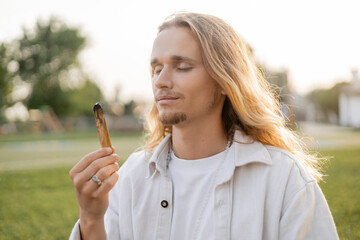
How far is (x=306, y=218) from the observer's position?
2.11m

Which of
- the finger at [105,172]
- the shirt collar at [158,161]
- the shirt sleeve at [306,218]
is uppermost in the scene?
the finger at [105,172]

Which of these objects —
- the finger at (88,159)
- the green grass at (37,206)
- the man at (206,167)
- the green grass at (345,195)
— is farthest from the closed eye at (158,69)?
→ the green grass at (37,206)

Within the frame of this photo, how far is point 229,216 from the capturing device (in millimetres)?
2164

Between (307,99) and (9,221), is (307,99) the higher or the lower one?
the lower one

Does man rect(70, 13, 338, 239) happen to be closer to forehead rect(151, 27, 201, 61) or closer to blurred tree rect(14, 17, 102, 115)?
forehead rect(151, 27, 201, 61)

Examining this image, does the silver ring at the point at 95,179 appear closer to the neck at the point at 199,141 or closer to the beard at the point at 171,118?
the beard at the point at 171,118

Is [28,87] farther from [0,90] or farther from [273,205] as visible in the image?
[273,205]

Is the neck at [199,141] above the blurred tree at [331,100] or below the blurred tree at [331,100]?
above

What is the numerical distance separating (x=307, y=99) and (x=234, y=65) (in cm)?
9643

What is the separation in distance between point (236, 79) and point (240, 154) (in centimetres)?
56

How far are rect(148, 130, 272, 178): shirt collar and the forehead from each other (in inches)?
24.5

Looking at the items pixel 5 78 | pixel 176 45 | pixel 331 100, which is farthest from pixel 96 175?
pixel 331 100

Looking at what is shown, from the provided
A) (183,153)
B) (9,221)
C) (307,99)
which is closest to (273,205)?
(183,153)

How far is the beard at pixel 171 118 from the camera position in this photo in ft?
8.09
